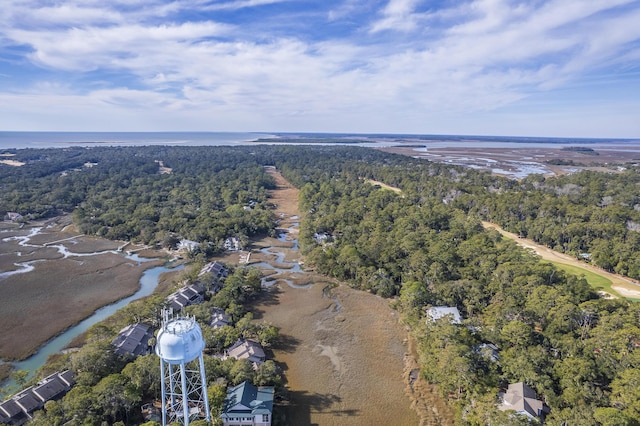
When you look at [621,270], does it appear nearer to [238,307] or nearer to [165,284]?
[238,307]

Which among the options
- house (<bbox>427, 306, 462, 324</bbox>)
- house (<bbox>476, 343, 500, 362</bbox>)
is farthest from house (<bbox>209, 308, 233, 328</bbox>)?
house (<bbox>476, 343, 500, 362</bbox>)

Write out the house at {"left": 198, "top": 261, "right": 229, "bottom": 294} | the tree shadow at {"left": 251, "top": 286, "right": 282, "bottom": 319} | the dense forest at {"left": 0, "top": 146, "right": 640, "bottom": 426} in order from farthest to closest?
1. the house at {"left": 198, "top": 261, "right": 229, "bottom": 294}
2. the tree shadow at {"left": 251, "top": 286, "right": 282, "bottom": 319}
3. the dense forest at {"left": 0, "top": 146, "right": 640, "bottom": 426}

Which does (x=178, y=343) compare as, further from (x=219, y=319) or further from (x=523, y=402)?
(x=523, y=402)

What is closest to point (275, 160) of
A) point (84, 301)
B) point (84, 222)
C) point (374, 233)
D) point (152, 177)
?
point (152, 177)

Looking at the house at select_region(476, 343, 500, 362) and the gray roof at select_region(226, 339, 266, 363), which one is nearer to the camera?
the house at select_region(476, 343, 500, 362)

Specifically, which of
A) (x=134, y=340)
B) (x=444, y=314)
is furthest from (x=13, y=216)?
(x=444, y=314)

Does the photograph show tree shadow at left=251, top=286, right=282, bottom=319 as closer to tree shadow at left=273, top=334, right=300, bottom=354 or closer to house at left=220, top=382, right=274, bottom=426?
tree shadow at left=273, top=334, right=300, bottom=354

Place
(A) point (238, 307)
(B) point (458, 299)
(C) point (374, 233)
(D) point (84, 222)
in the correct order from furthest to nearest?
(D) point (84, 222) → (C) point (374, 233) → (B) point (458, 299) → (A) point (238, 307)
